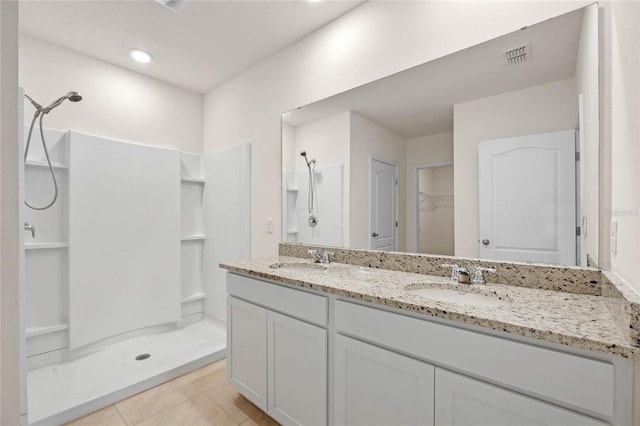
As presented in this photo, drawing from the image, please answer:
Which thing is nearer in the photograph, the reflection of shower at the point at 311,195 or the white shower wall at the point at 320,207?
the white shower wall at the point at 320,207

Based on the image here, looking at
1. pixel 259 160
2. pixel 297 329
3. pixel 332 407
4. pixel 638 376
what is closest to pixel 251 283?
pixel 297 329

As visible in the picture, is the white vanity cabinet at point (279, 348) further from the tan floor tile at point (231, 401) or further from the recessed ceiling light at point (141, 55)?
the recessed ceiling light at point (141, 55)

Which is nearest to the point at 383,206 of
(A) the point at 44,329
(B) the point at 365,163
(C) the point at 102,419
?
(B) the point at 365,163

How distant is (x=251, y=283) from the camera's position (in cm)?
169

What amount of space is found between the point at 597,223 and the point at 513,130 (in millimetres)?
513

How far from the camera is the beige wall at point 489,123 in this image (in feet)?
4.11

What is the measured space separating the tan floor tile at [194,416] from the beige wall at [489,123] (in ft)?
5.45

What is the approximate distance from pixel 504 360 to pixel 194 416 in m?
1.75

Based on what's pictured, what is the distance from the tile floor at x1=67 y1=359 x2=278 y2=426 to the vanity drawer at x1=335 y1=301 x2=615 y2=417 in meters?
1.10

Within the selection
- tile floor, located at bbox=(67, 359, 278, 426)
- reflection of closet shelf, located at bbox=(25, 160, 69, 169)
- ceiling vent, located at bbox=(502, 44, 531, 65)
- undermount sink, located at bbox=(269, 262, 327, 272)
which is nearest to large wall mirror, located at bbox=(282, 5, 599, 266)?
ceiling vent, located at bbox=(502, 44, 531, 65)

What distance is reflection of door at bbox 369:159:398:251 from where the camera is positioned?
175 cm

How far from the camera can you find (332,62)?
79.5 inches

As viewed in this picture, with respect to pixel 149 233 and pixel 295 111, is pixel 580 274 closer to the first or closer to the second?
pixel 295 111

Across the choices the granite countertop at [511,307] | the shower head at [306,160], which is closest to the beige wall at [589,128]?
the granite countertop at [511,307]
